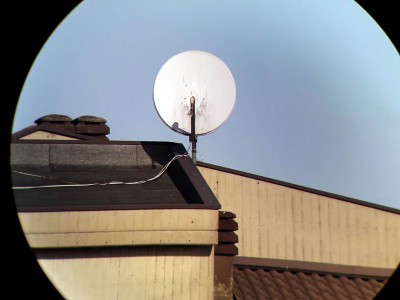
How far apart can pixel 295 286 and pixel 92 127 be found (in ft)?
16.9

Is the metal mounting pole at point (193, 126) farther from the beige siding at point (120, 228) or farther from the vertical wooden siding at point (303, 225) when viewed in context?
the vertical wooden siding at point (303, 225)

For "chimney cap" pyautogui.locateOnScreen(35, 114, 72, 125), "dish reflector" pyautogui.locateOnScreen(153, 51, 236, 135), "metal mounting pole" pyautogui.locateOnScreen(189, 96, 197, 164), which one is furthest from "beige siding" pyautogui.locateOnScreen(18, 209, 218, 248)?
"chimney cap" pyautogui.locateOnScreen(35, 114, 72, 125)

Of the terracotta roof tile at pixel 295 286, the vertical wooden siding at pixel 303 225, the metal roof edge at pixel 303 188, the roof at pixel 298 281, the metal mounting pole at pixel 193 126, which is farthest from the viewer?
the vertical wooden siding at pixel 303 225

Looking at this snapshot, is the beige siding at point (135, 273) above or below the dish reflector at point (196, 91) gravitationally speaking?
below

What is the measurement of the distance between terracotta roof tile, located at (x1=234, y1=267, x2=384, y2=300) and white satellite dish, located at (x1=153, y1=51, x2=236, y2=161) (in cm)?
209

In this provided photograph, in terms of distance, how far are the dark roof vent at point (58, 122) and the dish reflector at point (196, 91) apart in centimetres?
444

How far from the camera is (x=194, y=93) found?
36.8ft

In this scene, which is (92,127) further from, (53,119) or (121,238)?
(121,238)

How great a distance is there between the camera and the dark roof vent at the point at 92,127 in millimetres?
Result: 15000

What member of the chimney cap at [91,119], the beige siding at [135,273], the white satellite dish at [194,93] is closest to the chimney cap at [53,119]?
the chimney cap at [91,119]

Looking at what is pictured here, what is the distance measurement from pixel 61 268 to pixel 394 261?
9916mm

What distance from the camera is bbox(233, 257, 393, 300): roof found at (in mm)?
11500

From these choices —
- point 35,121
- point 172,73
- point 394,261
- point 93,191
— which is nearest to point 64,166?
point 93,191

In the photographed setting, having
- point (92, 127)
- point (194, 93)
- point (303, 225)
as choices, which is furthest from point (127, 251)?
point (303, 225)
